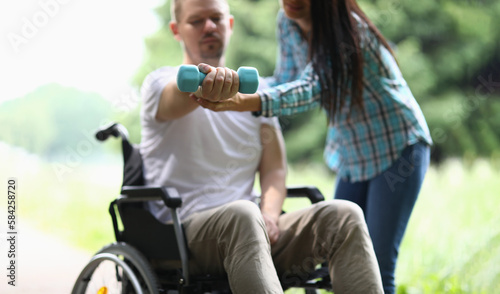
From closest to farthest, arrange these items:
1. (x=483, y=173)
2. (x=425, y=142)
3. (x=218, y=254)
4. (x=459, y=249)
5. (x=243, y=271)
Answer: (x=243, y=271), (x=218, y=254), (x=425, y=142), (x=459, y=249), (x=483, y=173)

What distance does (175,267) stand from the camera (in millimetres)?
1717

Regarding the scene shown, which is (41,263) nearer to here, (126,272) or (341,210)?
(126,272)

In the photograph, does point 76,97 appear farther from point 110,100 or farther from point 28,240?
point 28,240

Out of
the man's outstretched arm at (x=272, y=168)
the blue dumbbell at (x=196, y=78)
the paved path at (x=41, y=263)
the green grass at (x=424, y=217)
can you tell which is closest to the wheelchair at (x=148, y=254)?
the man's outstretched arm at (x=272, y=168)

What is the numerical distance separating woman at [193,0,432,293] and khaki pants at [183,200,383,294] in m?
0.30

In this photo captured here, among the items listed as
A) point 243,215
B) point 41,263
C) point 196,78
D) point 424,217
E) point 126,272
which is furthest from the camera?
point 424,217

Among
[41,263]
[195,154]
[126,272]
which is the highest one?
[195,154]

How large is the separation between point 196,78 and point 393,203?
841 mm

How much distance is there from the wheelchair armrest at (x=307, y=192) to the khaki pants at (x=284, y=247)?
0.60 feet

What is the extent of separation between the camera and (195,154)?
73.5 inches

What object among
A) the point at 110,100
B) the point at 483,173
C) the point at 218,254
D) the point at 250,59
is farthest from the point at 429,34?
the point at 218,254

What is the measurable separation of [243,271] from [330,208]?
0.34 metres

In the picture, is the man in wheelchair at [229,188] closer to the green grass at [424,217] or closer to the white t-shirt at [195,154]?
the white t-shirt at [195,154]

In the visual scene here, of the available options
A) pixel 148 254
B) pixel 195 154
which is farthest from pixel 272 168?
pixel 148 254
